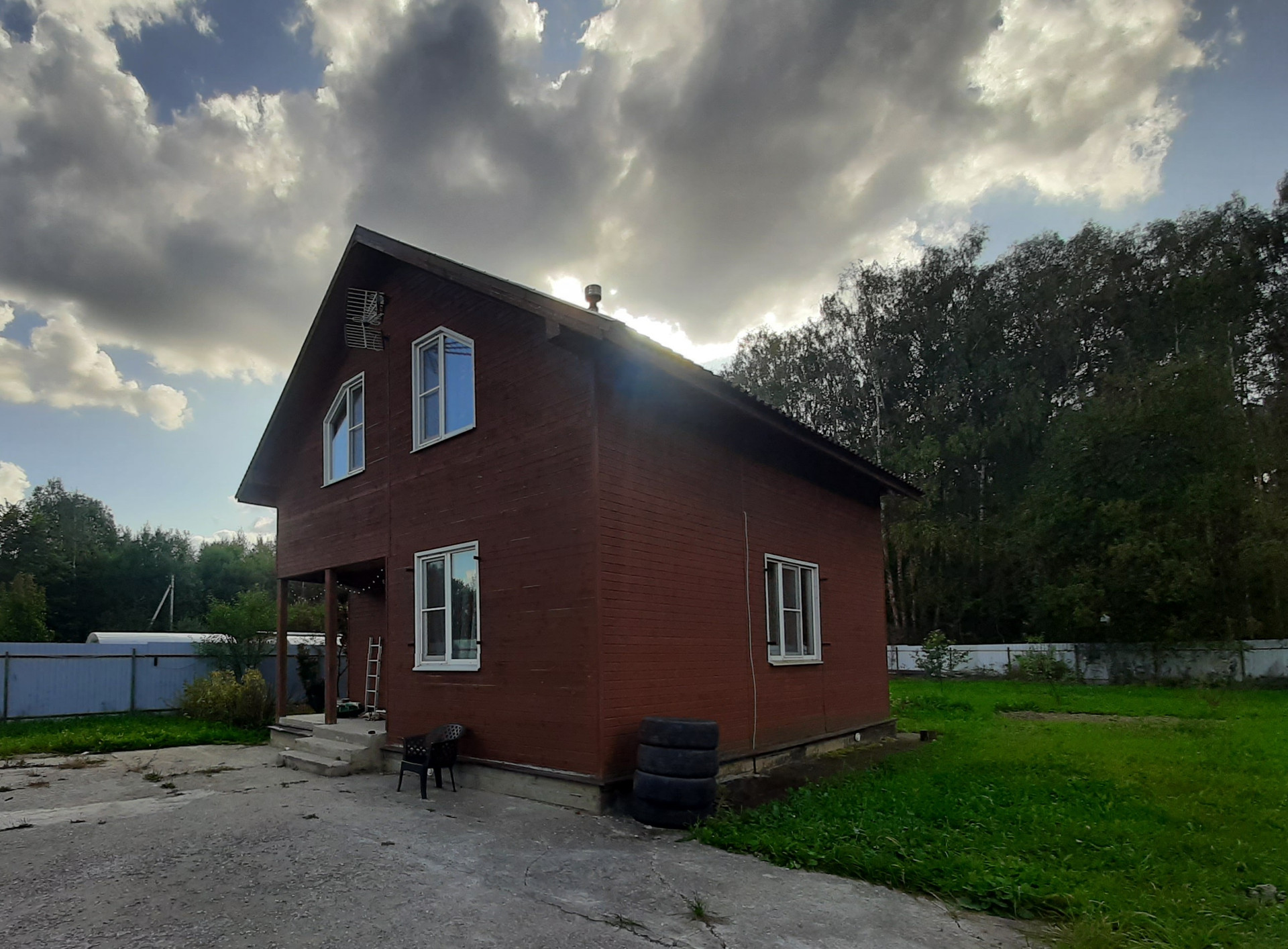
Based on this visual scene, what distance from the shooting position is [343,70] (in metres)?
10.9

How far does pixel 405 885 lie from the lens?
4.82 meters

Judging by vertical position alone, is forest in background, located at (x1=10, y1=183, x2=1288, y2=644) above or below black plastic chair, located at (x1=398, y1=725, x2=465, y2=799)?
above

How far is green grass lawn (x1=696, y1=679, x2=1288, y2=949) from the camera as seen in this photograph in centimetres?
438

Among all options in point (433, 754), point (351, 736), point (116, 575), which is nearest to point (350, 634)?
point (351, 736)

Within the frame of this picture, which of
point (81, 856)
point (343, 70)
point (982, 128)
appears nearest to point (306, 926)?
point (81, 856)

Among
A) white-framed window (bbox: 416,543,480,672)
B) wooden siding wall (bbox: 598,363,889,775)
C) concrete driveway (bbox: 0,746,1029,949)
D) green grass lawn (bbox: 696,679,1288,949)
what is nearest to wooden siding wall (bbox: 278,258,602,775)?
white-framed window (bbox: 416,543,480,672)

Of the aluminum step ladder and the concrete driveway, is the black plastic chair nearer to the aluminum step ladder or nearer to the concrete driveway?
the concrete driveway

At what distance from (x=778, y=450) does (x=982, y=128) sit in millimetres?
8471

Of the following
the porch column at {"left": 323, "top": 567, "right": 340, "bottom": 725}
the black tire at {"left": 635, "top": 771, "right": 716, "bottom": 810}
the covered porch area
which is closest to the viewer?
the black tire at {"left": 635, "top": 771, "right": 716, "bottom": 810}

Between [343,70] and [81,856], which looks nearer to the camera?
[81,856]

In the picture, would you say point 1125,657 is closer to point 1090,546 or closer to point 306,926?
point 1090,546

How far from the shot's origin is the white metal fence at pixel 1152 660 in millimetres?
21516

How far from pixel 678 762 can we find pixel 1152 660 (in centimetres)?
2241

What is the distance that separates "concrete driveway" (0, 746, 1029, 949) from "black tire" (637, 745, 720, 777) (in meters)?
0.49
